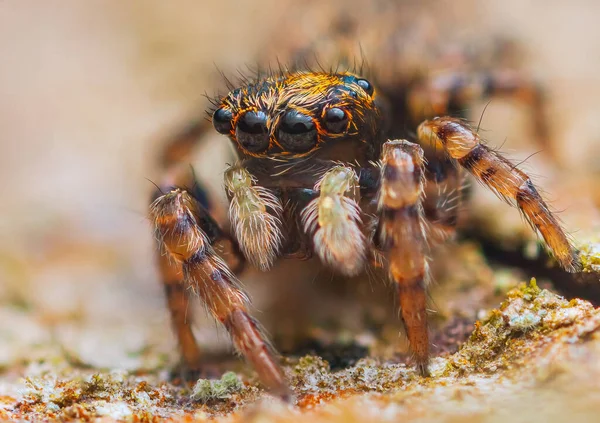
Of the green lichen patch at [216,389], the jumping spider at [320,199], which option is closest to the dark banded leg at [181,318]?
the jumping spider at [320,199]

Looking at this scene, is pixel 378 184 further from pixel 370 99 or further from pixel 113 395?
pixel 113 395

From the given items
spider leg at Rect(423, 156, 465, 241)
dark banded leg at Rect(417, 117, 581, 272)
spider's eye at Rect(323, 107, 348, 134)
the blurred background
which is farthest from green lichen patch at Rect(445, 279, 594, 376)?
spider's eye at Rect(323, 107, 348, 134)

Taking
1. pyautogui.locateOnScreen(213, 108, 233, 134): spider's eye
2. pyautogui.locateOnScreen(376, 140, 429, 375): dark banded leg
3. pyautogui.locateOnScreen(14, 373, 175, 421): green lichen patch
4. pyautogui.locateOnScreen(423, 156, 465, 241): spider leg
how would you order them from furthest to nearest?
pyautogui.locateOnScreen(423, 156, 465, 241): spider leg
pyautogui.locateOnScreen(213, 108, 233, 134): spider's eye
pyautogui.locateOnScreen(14, 373, 175, 421): green lichen patch
pyautogui.locateOnScreen(376, 140, 429, 375): dark banded leg

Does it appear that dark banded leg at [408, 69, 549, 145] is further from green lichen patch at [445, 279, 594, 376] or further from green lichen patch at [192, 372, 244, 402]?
green lichen patch at [192, 372, 244, 402]

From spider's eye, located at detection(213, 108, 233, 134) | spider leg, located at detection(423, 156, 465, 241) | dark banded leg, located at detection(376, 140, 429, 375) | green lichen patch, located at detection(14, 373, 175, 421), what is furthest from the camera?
spider leg, located at detection(423, 156, 465, 241)

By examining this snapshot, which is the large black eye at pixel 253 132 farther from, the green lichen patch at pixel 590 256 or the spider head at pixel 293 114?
the green lichen patch at pixel 590 256

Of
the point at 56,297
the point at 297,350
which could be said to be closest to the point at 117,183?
the point at 56,297
